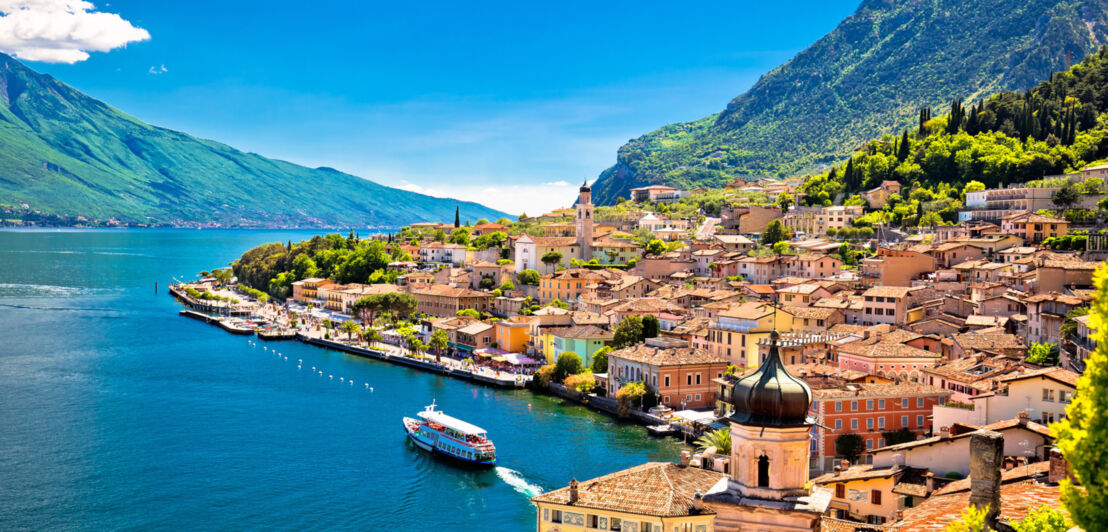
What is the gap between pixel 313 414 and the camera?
2029 inches

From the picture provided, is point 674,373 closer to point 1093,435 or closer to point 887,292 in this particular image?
point 887,292

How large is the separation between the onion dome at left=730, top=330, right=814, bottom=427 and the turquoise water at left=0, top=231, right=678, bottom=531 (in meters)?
22.7

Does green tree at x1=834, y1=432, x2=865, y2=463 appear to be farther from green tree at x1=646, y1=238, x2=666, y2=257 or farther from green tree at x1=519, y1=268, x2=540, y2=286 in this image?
green tree at x1=646, y1=238, x2=666, y2=257

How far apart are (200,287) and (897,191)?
293 feet

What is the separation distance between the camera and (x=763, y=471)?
11.9m

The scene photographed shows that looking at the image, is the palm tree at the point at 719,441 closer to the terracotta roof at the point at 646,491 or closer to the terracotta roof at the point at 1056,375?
the terracotta roof at the point at 646,491

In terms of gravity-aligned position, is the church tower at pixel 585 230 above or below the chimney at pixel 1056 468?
above

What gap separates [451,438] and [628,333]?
2051 centimetres

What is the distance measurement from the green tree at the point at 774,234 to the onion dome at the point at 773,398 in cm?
8447

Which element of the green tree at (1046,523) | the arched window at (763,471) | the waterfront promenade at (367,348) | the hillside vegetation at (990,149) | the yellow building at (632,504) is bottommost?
the waterfront promenade at (367,348)

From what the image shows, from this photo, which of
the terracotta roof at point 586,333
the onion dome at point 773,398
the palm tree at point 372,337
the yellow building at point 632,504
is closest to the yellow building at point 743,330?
the terracotta roof at point 586,333

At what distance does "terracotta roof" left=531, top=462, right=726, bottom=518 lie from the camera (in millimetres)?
22719

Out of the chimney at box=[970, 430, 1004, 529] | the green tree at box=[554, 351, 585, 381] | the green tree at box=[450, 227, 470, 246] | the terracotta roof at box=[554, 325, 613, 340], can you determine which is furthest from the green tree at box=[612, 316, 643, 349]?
the green tree at box=[450, 227, 470, 246]

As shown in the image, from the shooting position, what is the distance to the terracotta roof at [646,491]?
22719 millimetres
